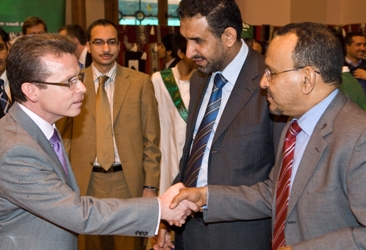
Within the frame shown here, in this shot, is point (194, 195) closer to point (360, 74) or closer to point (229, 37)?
point (229, 37)

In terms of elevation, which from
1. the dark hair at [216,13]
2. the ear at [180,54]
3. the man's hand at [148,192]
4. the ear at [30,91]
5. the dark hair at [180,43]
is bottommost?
the man's hand at [148,192]

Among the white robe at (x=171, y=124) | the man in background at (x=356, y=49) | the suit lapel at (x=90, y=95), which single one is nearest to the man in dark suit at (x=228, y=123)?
the suit lapel at (x=90, y=95)

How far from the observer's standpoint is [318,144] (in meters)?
1.81

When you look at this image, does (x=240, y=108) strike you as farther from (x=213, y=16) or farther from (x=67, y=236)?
(x=67, y=236)

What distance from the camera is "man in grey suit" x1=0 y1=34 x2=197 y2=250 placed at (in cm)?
188

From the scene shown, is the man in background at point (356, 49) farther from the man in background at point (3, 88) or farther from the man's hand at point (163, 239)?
the man's hand at point (163, 239)

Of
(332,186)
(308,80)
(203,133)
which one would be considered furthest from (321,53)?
(203,133)

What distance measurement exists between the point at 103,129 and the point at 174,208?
1520 millimetres

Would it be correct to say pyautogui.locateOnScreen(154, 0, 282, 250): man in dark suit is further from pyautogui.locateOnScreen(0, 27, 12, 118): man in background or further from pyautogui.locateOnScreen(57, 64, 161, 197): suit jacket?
pyautogui.locateOnScreen(0, 27, 12, 118): man in background

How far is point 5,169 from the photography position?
1868 mm

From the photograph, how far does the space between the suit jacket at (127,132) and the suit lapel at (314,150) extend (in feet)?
6.45

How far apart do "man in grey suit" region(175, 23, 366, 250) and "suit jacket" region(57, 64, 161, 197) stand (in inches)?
67.1

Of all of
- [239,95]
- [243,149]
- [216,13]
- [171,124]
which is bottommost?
[171,124]

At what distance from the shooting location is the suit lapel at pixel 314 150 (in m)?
1.80
